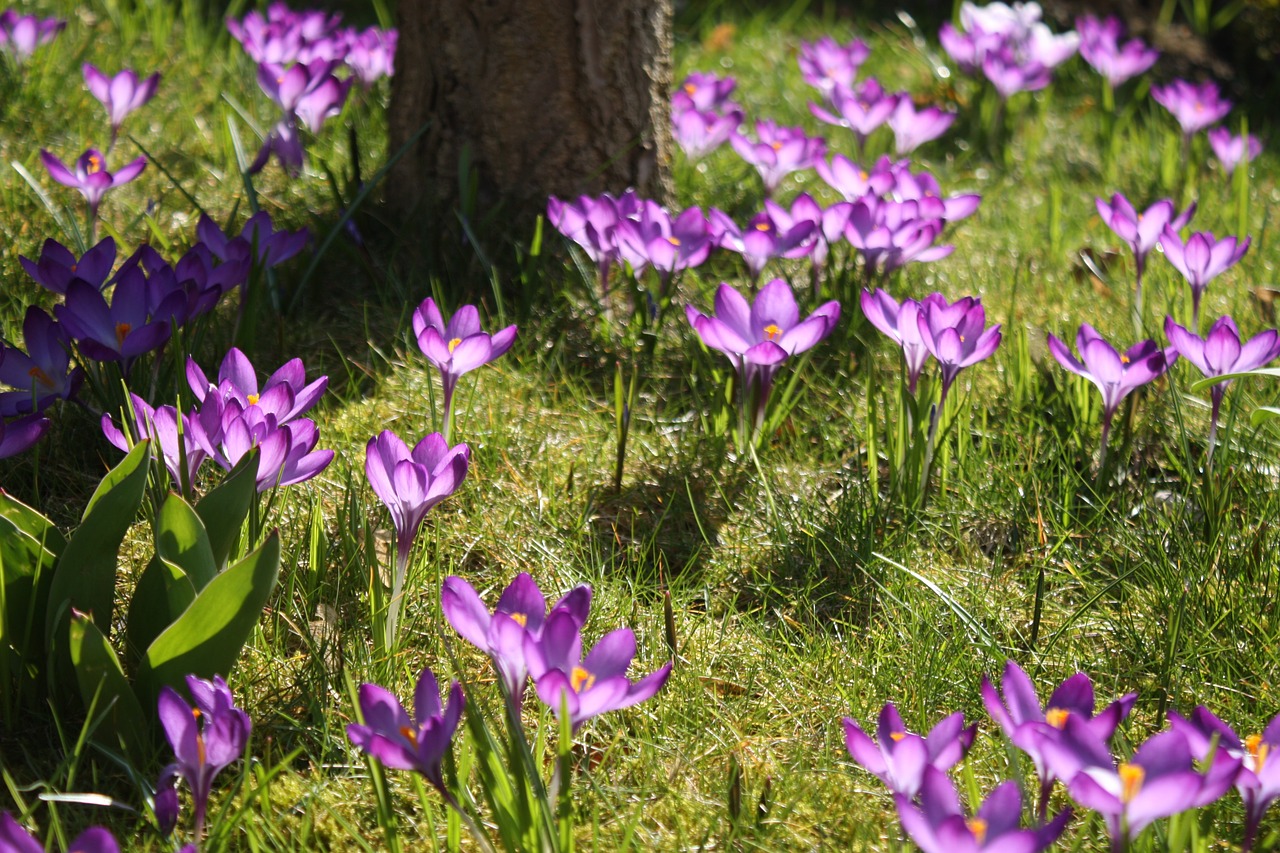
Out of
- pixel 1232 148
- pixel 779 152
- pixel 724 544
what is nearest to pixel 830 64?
pixel 779 152

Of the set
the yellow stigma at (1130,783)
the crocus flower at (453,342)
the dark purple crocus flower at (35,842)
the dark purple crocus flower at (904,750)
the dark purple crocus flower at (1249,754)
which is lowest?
the dark purple crocus flower at (1249,754)

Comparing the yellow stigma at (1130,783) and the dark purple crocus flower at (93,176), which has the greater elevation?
the dark purple crocus flower at (93,176)

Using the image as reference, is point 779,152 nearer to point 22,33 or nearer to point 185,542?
point 185,542

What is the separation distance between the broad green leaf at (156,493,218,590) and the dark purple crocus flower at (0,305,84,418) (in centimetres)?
40

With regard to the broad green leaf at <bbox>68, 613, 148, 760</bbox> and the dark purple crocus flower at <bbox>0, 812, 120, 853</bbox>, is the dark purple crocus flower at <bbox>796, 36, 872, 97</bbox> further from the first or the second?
the dark purple crocus flower at <bbox>0, 812, 120, 853</bbox>

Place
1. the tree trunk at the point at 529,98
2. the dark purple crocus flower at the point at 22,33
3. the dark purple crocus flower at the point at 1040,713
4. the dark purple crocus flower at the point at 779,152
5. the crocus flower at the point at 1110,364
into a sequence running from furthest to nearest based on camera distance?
the dark purple crocus flower at the point at 22,33 < the dark purple crocus flower at the point at 779,152 < the tree trunk at the point at 529,98 < the crocus flower at the point at 1110,364 < the dark purple crocus flower at the point at 1040,713

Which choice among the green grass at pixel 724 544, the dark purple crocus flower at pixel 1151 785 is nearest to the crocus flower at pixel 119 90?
the green grass at pixel 724 544

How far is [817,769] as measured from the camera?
1.46 m

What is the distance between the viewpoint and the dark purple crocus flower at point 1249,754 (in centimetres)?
116

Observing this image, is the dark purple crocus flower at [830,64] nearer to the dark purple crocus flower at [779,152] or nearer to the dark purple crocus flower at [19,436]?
the dark purple crocus flower at [779,152]

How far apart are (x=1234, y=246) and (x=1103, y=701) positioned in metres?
0.98

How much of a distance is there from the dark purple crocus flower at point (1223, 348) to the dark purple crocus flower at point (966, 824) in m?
0.95

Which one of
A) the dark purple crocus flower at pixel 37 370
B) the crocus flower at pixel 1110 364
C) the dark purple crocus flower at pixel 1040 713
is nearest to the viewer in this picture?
the dark purple crocus flower at pixel 1040 713

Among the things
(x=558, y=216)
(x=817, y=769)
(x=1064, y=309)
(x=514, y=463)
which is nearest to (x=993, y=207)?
(x=1064, y=309)
